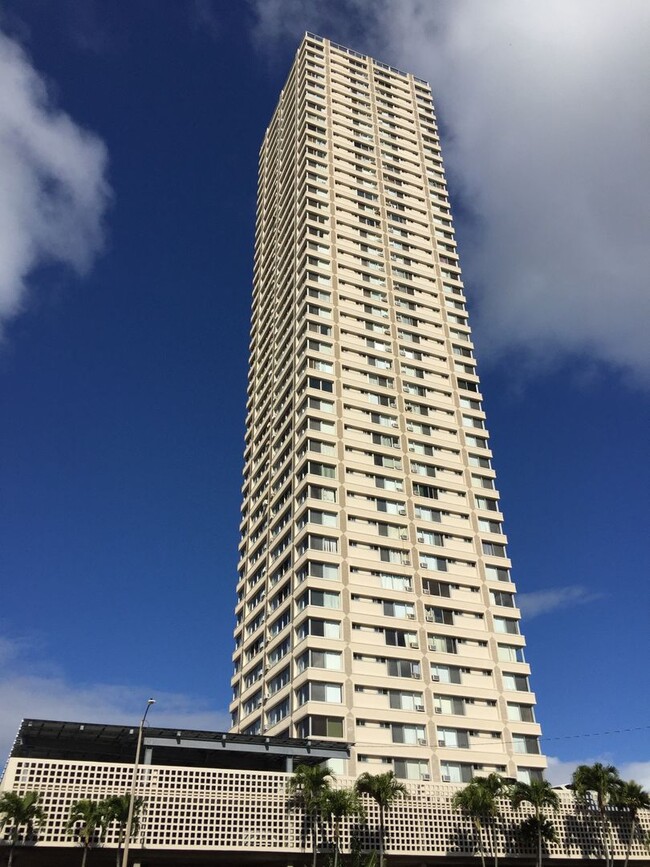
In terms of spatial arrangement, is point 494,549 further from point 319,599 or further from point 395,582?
point 319,599

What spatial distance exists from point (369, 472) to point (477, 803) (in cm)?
3645

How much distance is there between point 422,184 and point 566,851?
3404 inches

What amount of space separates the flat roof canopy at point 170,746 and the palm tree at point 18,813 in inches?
220

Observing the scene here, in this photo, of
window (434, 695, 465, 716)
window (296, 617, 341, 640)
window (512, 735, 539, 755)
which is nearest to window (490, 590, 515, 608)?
window (434, 695, 465, 716)

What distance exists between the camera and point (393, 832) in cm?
5506

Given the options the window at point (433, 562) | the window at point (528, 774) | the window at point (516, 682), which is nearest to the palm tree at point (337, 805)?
the window at point (528, 774)

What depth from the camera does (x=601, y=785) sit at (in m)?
59.0

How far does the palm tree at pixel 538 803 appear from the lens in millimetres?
55812

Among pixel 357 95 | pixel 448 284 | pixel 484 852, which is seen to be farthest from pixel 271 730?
pixel 357 95

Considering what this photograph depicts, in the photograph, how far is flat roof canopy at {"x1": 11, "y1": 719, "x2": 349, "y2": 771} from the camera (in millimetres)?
51719

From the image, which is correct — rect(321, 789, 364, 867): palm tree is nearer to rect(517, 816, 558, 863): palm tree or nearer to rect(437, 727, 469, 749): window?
rect(517, 816, 558, 863): palm tree

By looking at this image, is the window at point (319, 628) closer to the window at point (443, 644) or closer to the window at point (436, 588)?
the window at point (443, 644)

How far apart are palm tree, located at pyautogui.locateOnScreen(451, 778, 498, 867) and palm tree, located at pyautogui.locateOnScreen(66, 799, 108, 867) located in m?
24.9

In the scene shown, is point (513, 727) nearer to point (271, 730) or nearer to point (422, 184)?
point (271, 730)
